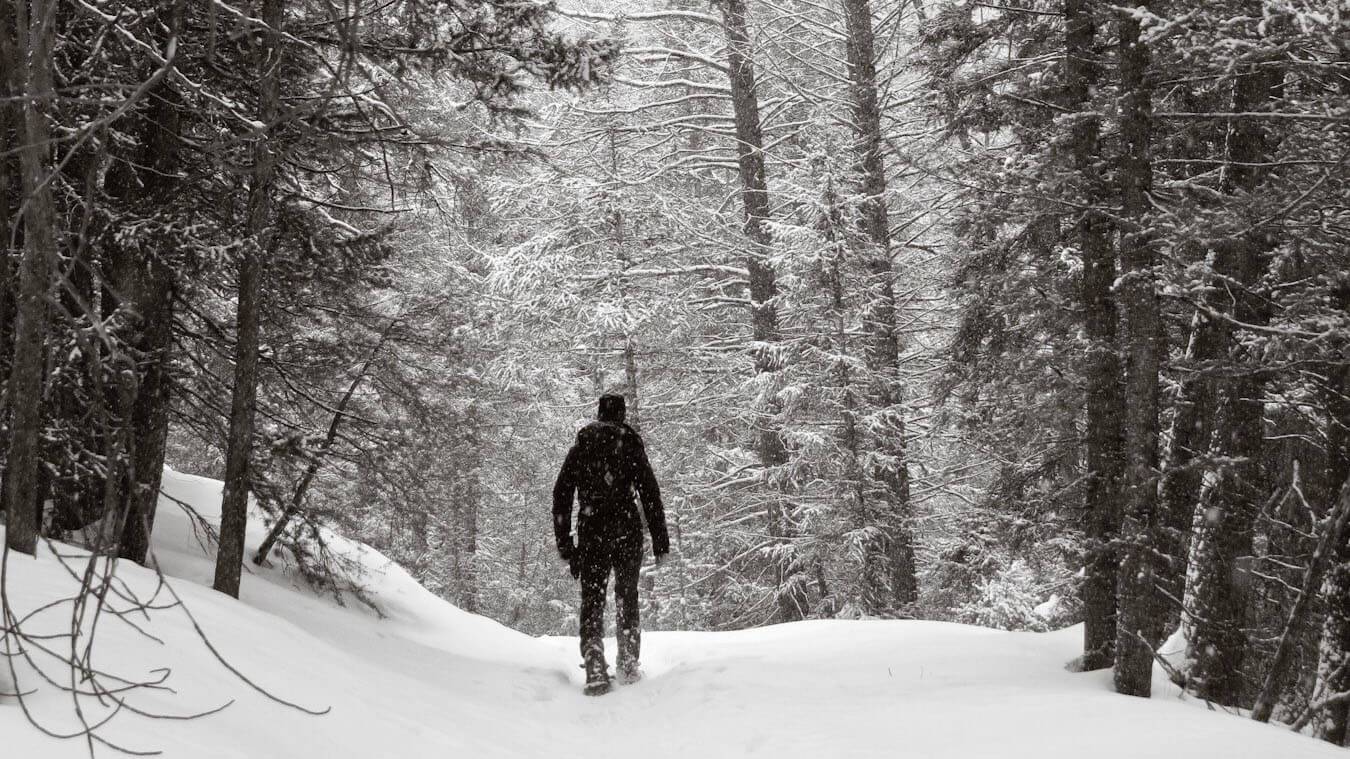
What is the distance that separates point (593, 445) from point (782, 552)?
8.38 meters

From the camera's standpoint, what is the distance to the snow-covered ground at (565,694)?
3955 millimetres

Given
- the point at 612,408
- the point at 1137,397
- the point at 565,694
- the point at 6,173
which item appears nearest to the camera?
the point at 6,173

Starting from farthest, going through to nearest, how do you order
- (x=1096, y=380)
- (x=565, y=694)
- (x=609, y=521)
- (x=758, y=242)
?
1. (x=758, y=242)
2. (x=609, y=521)
3. (x=565, y=694)
4. (x=1096, y=380)

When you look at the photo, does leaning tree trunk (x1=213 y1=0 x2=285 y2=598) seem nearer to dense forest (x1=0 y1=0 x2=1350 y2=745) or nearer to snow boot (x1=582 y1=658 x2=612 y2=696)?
dense forest (x1=0 y1=0 x2=1350 y2=745)

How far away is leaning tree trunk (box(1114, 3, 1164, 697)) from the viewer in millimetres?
5633

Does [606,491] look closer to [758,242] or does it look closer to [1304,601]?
[1304,601]

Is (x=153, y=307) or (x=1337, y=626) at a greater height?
(x=153, y=307)

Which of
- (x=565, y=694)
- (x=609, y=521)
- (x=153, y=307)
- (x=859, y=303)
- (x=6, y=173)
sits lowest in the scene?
(x=565, y=694)

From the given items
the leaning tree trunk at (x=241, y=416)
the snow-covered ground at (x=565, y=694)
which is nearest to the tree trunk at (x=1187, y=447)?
the snow-covered ground at (x=565, y=694)

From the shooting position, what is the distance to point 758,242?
54.1 feet

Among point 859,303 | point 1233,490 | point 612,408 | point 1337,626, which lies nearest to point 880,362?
point 859,303

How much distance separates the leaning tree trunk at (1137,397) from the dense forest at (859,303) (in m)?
0.02

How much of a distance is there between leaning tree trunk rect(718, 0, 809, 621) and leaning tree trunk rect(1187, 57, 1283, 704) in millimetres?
8592

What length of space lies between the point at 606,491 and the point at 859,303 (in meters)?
7.79
